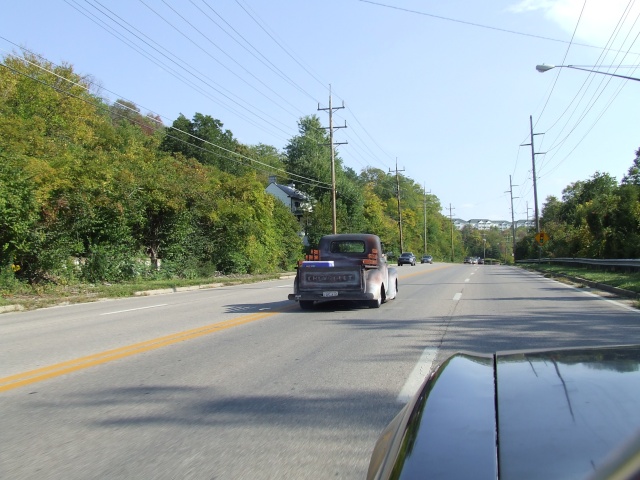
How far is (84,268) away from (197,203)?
26.4ft

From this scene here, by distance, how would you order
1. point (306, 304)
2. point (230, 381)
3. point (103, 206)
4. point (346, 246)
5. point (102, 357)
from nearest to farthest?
point (230, 381) → point (102, 357) → point (306, 304) → point (346, 246) → point (103, 206)

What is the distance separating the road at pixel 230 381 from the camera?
4.05m

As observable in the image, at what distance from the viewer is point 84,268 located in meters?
23.3

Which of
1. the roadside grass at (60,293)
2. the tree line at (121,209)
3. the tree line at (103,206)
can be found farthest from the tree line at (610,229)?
the roadside grass at (60,293)

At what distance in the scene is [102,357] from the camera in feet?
25.8

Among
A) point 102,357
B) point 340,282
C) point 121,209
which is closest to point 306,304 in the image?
point 340,282

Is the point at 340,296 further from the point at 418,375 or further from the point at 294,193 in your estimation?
the point at 294,193

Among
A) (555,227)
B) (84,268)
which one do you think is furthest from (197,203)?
(555,227)

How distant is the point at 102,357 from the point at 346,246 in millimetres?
8847

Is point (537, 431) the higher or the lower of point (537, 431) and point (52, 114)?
the lower

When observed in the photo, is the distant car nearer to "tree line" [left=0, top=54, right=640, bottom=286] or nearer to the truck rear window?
"tree line" [left=0, top=54, right=640, bottom=286]

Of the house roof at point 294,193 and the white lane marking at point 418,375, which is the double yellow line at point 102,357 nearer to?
the white lane marking at point 418,375

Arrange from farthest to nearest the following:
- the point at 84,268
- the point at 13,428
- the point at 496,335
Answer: the point at 84,268 → the point at 496,335 → the point at 13,428

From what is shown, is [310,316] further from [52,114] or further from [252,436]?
[52,114]
